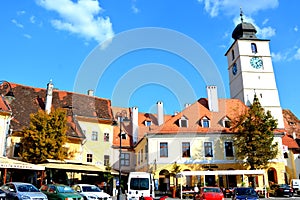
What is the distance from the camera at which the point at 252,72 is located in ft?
194

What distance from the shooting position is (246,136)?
37.4 meters

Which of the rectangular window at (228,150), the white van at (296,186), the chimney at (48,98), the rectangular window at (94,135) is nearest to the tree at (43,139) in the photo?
the chimney at (48,98)

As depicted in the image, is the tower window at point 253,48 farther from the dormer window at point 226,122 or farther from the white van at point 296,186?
the white van at point 296,186

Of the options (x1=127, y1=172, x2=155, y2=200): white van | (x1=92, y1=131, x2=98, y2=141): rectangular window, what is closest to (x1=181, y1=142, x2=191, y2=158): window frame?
(x1=92, y1=131, x2=98, y2=141): rectangular window

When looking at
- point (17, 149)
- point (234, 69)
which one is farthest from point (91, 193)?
point (234, 69)

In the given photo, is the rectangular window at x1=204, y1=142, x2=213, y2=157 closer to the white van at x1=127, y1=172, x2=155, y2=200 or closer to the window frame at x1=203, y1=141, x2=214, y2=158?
the window frame at x1=203, y1=141, x2=214, y2=158

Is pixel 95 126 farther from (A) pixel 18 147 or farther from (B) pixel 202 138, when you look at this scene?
(B) pixel 202 138

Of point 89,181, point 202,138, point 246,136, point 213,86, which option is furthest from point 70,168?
point 213,86

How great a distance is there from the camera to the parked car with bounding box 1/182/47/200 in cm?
1666

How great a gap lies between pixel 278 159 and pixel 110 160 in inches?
914

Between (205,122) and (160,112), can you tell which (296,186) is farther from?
(160,112)

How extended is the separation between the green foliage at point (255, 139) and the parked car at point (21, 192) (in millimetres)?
26332

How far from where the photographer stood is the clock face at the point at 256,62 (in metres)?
60.0

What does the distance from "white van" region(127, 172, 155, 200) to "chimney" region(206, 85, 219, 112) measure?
2370 cm
